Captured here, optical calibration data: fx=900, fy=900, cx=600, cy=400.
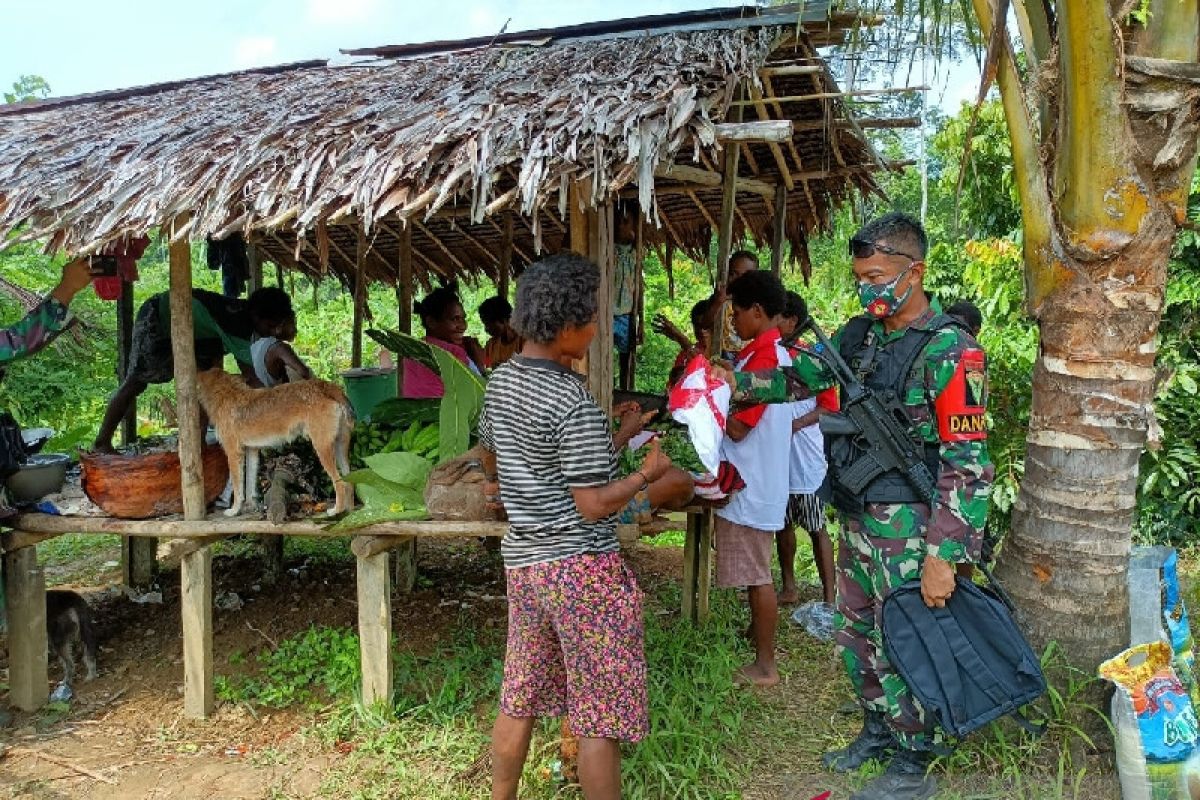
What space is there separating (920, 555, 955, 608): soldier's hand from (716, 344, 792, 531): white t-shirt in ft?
4.47

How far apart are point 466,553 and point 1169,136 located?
5.62 m

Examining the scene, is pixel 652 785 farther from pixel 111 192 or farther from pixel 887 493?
pixel 111 192

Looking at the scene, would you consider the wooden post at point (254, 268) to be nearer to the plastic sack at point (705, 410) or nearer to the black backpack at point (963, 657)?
the plastic sack at point (705, 410)

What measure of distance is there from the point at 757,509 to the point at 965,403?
162 cm

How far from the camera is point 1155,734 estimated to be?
312 cm

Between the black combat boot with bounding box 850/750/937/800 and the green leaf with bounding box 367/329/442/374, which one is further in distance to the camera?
the green leaf with bounding box 367/329/442/374

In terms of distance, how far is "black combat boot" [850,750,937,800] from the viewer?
336 centimetres

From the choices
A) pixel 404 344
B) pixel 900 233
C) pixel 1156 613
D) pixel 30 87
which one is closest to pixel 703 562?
pixel 404 344

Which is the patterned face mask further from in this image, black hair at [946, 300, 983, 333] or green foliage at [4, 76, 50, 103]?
green foliage at [4, 76, 50, 103]

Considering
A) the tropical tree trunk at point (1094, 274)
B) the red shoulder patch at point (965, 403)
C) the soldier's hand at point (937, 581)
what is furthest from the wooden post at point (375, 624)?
the tropical tree trunk at point (1094, 274)

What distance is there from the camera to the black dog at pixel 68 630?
4973 mm

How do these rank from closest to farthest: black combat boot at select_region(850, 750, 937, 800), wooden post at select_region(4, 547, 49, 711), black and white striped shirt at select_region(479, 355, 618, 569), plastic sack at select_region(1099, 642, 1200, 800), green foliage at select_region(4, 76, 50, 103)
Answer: black and white striped shirt at select_region(479, 355, 618, 569)
plastic sack at select_region(1099, 642, 1200, 800)
black combat boot at select_region(850, 750, 937, 800)
wooden post at select_region(4, 547, 49, 711)
green foliage at select_region(4, 76, 50, 103)

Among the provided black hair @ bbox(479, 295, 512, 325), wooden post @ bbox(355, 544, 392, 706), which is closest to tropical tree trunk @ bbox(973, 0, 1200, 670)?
wooden post @ bbox(355, 544, 392, 706)

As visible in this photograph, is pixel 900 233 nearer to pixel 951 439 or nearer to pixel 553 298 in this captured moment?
pixel 951 439
